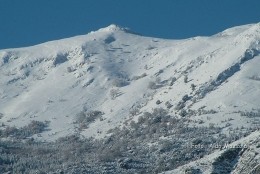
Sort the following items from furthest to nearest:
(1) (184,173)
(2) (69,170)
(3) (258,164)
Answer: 1. (2) (69,170)
2. (1) (184,173)
3. (3) (258,164)

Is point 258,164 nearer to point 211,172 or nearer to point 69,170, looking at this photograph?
point 211,172

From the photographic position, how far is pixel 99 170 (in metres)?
186

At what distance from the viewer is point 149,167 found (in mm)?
187375

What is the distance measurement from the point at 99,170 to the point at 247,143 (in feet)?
249

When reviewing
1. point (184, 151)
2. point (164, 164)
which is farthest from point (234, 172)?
point (184, 151)

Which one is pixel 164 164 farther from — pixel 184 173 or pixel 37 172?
pixel 184 173

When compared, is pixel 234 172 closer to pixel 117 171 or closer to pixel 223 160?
pixel 223 160

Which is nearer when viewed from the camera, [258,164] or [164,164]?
[258,164]

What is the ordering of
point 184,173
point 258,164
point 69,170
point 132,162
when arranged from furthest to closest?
point 132,162 < point 69,170 < point 184,173 < point 258,164

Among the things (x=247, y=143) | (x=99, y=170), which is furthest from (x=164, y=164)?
(x=247, y=143)

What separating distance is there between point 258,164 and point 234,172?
4972mm

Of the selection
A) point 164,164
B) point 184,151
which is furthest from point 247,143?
point 184,151

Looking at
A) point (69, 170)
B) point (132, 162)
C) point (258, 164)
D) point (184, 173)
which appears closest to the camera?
point (258, 164)

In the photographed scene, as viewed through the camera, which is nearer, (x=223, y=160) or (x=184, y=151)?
(x=223, y=160)
